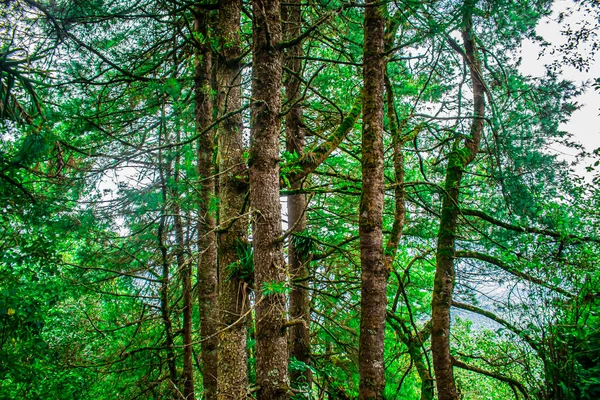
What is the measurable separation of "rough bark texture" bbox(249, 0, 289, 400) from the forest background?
2 centimetres

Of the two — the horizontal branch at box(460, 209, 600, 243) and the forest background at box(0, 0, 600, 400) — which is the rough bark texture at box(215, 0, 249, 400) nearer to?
the forest background at box(0, 0, 600, 400)

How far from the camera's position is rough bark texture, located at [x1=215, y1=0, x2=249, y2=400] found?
11.5 feet

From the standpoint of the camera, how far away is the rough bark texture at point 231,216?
11.5 ft

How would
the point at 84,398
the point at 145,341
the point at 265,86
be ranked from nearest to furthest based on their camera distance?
the point at 265,86
the point at 84,398
the point at 145,341

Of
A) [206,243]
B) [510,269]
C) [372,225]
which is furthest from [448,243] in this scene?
[206,243]

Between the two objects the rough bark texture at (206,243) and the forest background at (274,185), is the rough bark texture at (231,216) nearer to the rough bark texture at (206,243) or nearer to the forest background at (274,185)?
the forest background at (274,185)

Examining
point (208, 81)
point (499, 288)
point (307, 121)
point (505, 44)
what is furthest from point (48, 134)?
point (499, 288)

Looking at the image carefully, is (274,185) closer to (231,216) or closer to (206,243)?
(231,216)

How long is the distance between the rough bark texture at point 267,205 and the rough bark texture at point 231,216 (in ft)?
0.98

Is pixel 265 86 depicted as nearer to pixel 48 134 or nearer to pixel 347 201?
pixel 48 134

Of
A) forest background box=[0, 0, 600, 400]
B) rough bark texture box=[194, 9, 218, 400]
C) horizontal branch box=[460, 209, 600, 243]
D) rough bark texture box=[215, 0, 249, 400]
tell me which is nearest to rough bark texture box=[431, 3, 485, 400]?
forest background box=[0, 0, 600, 400]

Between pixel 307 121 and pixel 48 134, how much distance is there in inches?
194

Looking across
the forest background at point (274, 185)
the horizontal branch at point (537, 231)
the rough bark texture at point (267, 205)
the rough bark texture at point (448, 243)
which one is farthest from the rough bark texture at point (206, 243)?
the horizontal branch at point (537, 231)

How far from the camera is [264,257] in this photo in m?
3.12
